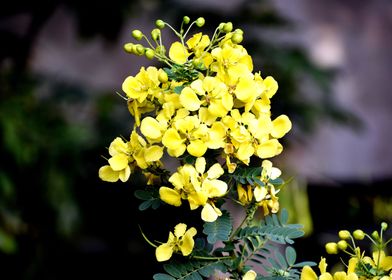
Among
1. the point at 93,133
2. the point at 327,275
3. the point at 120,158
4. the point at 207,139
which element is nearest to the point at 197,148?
the point at 207,139

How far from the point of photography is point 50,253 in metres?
3.03

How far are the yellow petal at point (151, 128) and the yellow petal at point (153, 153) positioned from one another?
17 mm

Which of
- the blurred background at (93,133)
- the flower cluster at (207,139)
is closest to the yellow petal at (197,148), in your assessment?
the flower cluster at (207,139)

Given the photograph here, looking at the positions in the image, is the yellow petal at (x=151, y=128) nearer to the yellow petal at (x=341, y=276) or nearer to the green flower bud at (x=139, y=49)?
the green flower bud at (x=139, y=49)

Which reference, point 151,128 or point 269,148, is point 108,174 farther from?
point 269,148

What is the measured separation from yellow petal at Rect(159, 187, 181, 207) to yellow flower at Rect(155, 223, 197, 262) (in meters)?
0.04

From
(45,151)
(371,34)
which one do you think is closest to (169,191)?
(45,151)

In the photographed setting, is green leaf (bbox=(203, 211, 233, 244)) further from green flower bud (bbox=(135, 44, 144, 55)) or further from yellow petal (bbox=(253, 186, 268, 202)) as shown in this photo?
green flower bud (bbox=(135, 44, 144, 55))

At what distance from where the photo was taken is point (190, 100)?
87 cm

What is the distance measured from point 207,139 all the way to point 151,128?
70 mm

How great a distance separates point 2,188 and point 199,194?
6.38 feet

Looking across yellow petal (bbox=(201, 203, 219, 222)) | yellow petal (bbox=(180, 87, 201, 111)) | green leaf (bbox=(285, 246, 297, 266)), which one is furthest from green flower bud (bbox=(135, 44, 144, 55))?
green leaf (bbox=(285, 246, 297, 266))

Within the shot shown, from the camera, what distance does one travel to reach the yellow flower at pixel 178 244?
899 millimetres

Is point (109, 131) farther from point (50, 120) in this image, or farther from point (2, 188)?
point (2, 188)
